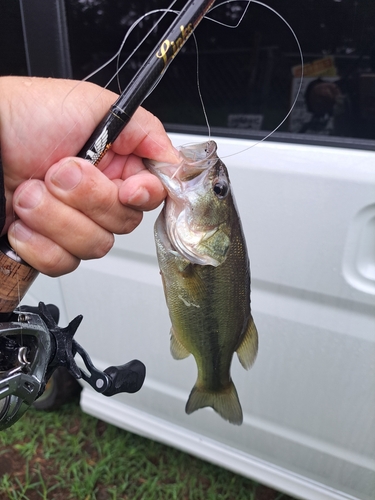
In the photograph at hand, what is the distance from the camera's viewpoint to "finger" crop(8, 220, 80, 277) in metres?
1.05

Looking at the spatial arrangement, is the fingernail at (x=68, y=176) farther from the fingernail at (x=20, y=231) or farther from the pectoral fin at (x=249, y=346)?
the pectoral fin at (x=249, y=346)

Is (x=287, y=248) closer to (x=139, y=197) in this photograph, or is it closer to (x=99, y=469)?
(x=139, y=197)

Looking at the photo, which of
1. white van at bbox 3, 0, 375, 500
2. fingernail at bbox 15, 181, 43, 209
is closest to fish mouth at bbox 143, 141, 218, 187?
fingernail at bbox 15, 181, 43, 209

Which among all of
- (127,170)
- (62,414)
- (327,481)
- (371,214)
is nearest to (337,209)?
(371,214)

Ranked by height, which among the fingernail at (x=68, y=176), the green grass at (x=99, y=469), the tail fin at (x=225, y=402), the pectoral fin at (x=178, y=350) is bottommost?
the green grass at (x=99, y=469)

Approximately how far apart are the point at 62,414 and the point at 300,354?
182 cm

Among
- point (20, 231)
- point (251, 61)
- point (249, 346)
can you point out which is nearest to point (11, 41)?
point (251, 61)

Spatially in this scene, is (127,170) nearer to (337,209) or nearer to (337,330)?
(337,209)

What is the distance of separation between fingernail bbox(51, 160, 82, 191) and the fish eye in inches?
15.3

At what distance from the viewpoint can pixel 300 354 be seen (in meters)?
1.73

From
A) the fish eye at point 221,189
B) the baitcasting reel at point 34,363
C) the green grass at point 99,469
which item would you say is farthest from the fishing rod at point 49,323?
the green grass at point 99,469

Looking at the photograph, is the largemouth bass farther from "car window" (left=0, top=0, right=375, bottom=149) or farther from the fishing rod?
"car window" (left=0, top=0, right=375, bottom=149)

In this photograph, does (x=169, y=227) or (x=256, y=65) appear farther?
(x=256, y=65)

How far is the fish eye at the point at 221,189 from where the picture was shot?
122 centimetres
